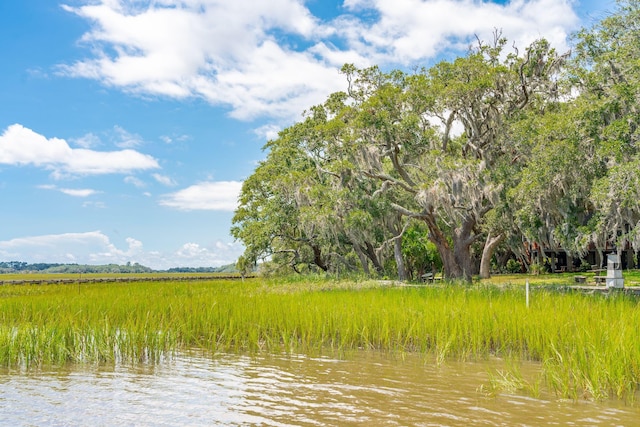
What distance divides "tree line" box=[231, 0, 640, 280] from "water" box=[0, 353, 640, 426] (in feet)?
36.9

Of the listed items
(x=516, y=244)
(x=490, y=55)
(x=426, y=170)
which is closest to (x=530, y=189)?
(x=426, y=170)

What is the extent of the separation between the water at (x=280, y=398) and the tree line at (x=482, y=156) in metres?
11.3

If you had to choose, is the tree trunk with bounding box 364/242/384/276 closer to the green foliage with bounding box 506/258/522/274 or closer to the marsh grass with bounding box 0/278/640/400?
the green foliage with bounding box 506/258/522/274

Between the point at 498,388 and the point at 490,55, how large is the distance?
2261 centimetres

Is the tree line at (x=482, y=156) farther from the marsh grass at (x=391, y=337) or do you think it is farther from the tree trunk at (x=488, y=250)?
the marsh grass at (x=391, y=337)

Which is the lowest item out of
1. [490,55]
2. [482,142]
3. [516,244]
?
[516,244]

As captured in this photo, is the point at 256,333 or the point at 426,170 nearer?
the point at 256,333

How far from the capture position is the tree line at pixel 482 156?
17.5m

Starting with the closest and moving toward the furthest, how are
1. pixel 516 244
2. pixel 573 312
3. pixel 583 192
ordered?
pixel 573 312
pixel 583 192
pixel 516 244

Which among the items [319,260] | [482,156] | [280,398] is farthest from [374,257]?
[280,398]

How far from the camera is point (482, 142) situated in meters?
25.6

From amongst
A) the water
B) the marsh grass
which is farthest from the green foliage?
the water

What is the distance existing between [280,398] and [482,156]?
21.3 m

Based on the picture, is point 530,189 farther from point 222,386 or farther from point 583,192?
point 222,386
